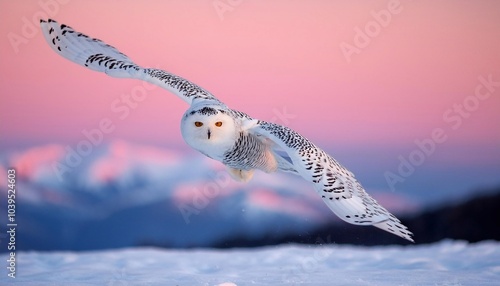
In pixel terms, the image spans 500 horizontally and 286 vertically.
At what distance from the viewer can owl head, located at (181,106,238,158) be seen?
2645 mm

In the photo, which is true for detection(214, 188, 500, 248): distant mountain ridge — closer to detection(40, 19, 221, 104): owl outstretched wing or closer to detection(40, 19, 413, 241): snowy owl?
detection(40, 19, 413, 241): snowy owl

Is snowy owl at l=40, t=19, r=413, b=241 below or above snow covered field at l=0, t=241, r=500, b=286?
above

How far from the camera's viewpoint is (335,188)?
2418 mm

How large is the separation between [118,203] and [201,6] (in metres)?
1.26

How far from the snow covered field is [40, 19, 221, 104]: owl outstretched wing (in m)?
1.26

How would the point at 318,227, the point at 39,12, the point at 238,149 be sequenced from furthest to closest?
the point at 318,227 < the point at 39,12 < the point at 238,149

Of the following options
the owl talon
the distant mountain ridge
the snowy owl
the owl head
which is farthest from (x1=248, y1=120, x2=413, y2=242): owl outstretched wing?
the distant mountain ridge

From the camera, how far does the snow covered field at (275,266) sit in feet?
12.3

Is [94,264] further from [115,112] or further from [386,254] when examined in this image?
[386,254]

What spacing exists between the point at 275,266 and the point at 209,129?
1.57 metres

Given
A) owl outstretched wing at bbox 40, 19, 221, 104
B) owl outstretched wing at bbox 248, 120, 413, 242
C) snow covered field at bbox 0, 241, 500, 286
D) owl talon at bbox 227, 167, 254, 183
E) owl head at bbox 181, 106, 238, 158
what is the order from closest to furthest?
owl outstretched wing at bbox 248, 120, 413, 242 < owl head at bbox 181, 106, 238, 158 < owl outstretched wing at bbox 40, 19, 221, 104 < owl talon at bbox 227, 167, 254, 183 < snow covered field at bbox 0, 241, 500, 286

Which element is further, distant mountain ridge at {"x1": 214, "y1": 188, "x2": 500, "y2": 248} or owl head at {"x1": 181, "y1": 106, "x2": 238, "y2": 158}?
distant mountain ridge at {"x1": 214, "y1": 188, "x2": 500, "y2": 248}

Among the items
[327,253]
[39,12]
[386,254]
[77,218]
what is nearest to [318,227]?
[327,253]

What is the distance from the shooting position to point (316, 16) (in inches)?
148
